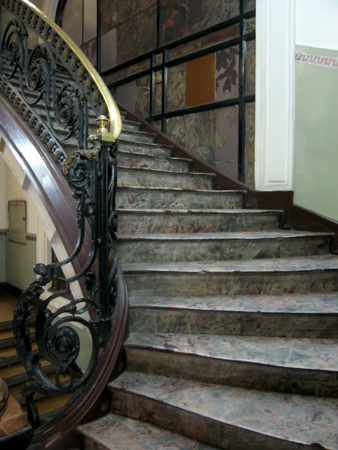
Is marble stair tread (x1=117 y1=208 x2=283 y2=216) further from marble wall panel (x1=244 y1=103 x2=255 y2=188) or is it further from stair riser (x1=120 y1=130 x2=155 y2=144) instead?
stair riser (x1=120 y1=130 x2=155 y2=144)

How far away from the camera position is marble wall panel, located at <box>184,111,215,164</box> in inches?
131

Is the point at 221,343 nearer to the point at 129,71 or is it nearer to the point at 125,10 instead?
the point at 129,71

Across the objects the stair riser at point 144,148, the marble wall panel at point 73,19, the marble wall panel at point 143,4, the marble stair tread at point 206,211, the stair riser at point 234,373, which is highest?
the marble wall panel at point 73,19

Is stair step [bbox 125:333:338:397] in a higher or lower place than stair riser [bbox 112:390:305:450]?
higher

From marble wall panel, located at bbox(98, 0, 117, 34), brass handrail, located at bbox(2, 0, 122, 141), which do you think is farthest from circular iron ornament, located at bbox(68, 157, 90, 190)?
marble wall panel, located at bbox(98, 0, 117, 34)

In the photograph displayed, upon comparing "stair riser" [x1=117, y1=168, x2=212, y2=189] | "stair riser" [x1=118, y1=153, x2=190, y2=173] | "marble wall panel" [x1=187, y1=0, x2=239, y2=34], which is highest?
"marble wall panel" [x1=187, y1=0, x2=239, y2=34]

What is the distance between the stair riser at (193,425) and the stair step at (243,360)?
A: 0.52 ft

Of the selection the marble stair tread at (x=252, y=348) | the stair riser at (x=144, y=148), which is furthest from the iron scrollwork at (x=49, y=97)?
the marble stair tread at (x=252, y=348)

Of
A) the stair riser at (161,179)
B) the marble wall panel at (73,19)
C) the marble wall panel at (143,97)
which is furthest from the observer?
the marble wall panel at (73,19)

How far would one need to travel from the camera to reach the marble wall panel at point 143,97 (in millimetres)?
3967

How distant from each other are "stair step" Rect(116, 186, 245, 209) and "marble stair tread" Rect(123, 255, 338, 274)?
0.63 m

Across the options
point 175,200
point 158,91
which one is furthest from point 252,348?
point 158,91

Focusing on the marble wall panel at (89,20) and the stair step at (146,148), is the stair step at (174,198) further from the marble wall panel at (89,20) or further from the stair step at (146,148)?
the marble wall panel at (89,20)

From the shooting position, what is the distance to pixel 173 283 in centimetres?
174
